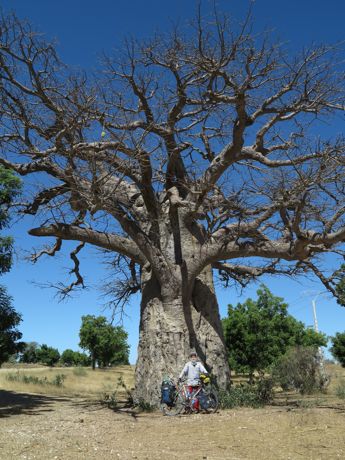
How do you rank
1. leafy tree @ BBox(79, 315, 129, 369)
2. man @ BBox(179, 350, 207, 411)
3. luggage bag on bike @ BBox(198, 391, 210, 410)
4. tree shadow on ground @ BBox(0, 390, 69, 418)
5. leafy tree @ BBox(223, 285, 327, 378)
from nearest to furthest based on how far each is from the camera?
luggage bag on bike @ BBox(198, 391, 210, 410) → man @ BBox(179, 350, 207, 411) → tree shadow on ground @ BBox(0, 390, 69, 418) → leafy tree @ BBox(223, 285, 327, 378) → leafy tree @ BBox(79, 315, 129, 369)

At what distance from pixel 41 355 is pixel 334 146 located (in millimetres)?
58608

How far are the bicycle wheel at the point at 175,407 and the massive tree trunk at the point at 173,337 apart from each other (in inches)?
24.6

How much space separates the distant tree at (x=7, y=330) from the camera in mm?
9008

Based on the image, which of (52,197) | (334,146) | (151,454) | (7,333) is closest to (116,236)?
(52,197)

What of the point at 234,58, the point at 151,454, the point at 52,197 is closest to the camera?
the point at 151,454

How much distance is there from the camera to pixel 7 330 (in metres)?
9.16

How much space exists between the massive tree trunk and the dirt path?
1178mm

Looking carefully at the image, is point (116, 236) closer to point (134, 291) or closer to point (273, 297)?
point (134, 291)

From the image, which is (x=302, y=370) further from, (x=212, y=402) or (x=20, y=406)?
(x=20, y=406)

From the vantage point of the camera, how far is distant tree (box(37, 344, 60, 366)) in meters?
60.1

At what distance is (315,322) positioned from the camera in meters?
32.6

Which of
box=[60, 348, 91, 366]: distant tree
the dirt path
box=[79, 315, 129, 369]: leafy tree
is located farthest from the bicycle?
box=[60, 348, 91, 366]: distant tree

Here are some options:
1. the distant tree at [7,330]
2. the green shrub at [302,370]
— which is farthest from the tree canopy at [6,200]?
the green shrub at [302,370]

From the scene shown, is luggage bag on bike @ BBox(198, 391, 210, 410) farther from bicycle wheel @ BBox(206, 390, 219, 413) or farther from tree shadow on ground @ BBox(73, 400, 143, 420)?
tree shadow on ground @ BBox(73, 400, 143, 420)
